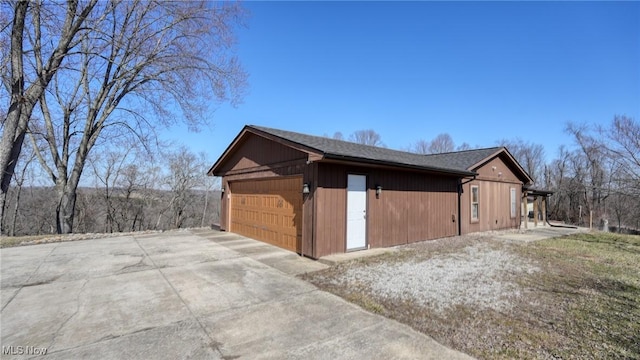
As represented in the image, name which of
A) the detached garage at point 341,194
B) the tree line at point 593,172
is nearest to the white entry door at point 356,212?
the detached garage at point 341,194

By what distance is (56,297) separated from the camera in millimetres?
4375

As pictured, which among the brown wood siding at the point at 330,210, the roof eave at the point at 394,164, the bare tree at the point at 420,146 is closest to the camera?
the roof eave at the point at 394,164

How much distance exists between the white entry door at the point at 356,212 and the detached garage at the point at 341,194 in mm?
26

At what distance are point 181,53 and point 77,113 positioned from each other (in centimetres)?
624

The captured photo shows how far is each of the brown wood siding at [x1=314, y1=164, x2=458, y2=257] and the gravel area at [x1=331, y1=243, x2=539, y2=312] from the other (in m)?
1.34

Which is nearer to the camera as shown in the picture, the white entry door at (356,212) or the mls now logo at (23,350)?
the mls now logo at (23,350)

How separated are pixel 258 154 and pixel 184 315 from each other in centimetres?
626

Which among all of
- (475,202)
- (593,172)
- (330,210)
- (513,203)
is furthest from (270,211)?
(593,172)

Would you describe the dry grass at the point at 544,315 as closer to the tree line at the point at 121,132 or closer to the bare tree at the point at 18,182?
the tree line at the point at 121,132

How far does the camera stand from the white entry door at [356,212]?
7.41m

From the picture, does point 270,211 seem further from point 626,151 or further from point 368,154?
point 626,151

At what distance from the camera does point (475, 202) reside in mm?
11906

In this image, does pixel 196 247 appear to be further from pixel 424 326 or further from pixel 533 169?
pixel 533 169

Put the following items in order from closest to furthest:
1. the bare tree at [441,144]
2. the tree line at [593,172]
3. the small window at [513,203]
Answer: the small window at [513,203] → the tree line at [593,172] → the bare tree at [441,144]
